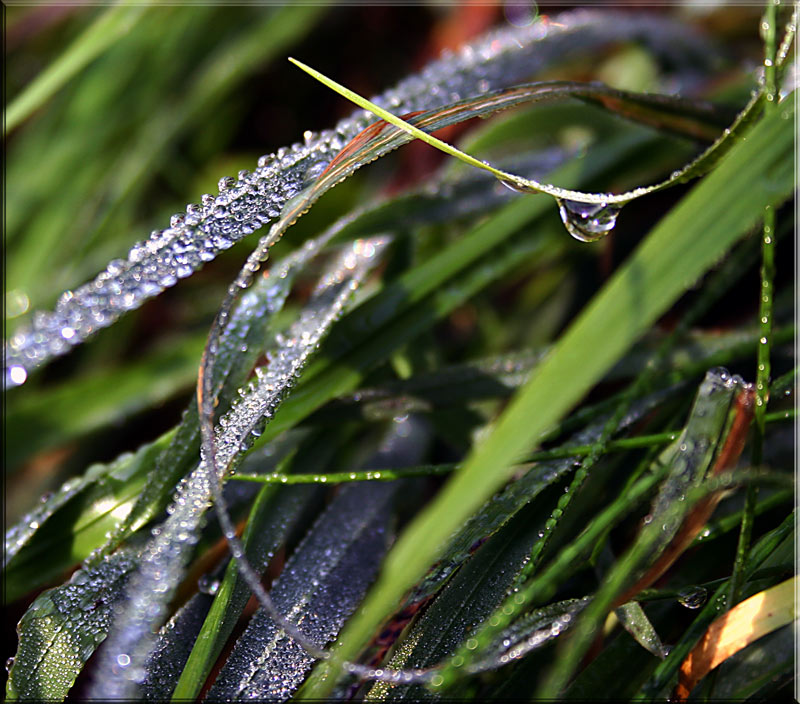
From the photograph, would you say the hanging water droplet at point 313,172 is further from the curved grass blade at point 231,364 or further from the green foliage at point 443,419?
the curved grass blade at point 231,364

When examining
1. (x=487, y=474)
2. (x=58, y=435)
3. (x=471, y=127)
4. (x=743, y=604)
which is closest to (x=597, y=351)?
(x=487, y=474)

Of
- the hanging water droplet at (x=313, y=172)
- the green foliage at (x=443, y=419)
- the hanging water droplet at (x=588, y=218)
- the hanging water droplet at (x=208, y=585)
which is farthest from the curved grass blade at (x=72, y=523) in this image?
the hanging water droplet at (x=588, y=218)

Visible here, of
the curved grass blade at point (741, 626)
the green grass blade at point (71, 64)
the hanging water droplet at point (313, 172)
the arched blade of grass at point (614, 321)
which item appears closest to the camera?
the arched blade of grass at point (614, 321)

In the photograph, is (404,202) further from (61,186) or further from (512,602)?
(61,186)

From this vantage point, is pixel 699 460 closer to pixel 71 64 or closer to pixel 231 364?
pixel 231 364

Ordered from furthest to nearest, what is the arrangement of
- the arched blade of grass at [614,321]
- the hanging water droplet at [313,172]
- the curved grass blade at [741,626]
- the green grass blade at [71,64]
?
1. the green grass blade at [71,64]
2. the hanging water droplet at [313,172]
3. the curved grass blade at [741,626]
4. the arched blade of grass at [614,321]

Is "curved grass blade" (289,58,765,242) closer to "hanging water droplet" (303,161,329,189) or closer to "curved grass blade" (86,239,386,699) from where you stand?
"hanging water droplet" (303,161,329,189)

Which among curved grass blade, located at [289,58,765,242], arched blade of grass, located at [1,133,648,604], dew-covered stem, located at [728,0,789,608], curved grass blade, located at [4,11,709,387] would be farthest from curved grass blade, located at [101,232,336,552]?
dew-covered stem, located at [728,0,789,608]
